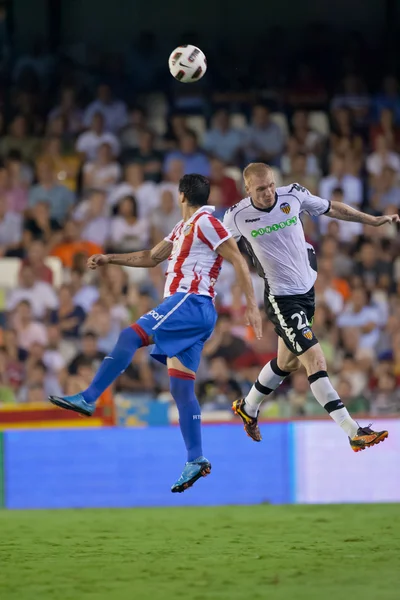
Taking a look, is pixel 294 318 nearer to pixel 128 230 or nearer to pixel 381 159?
pixel 128 230

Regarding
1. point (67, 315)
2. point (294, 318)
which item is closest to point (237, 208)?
point (294, 318)

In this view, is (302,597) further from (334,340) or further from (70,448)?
(334,340)

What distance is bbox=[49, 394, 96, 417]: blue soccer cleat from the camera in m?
7.98

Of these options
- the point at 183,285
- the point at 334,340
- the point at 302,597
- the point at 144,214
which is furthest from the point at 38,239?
the point at 302,597

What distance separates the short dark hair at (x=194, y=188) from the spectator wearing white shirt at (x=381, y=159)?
8358mm

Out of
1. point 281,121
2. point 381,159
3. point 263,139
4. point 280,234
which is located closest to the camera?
point 280,234

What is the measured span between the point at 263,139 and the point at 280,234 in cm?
812

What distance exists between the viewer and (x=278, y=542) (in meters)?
8.43

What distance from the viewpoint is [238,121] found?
1723cm

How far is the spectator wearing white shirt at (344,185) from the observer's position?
1608 cm

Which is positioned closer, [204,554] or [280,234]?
[204,554]

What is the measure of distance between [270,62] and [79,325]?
6.21 meters

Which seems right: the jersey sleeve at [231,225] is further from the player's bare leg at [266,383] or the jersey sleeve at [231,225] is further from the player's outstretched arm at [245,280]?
the player's bare leg at [266,383]

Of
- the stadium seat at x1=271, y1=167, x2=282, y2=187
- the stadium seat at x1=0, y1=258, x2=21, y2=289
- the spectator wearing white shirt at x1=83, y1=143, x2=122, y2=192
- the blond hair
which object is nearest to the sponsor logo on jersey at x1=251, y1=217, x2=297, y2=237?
the blond hair
